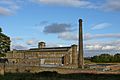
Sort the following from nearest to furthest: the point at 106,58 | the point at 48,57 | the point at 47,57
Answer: the point at 48,57
the point at 47,57
the point at 106,58

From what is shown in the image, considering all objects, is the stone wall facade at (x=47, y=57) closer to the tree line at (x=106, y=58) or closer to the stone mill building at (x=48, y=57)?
the stone mill building at (x=48, y=57)

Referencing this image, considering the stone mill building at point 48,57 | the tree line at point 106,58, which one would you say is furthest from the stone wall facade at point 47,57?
the tree line at point 106,58

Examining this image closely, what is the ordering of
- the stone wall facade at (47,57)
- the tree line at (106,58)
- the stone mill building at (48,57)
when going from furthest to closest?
the tree line at (106,58), the stone wall facade at (47,57), the stone mill building at (48,57)

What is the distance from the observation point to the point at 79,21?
56.4 metres

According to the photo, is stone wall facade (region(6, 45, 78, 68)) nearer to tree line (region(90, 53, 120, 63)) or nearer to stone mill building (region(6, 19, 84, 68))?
stone mill building (region(6, 19, 84, 68))

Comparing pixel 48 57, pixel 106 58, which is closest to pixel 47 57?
pixel 48 57

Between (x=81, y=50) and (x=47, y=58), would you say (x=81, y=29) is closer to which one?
(x=81, y=50)

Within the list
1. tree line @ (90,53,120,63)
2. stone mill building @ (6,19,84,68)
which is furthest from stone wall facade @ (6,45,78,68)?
tree line @ (90,53,120,63)

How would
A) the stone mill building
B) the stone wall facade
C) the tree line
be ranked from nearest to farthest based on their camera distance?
the stone mill building
the stone wall facade
the tree line

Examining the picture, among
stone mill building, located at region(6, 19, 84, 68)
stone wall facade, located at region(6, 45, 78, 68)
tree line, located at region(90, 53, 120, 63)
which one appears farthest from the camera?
tree line, located at region(90, 53, 120, 63)

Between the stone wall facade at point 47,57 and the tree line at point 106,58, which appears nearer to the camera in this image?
the stone wall facade at point 47,57

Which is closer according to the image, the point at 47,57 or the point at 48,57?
the point at 48,57

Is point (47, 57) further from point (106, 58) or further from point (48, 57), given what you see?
point (106, 58)

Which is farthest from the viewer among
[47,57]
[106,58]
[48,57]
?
[106,58]
